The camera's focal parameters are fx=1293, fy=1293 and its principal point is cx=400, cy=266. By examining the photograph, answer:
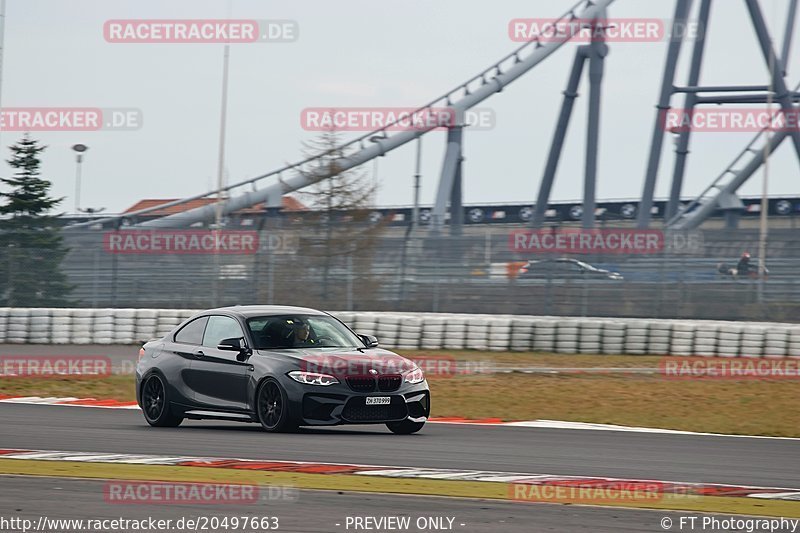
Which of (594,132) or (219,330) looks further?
(594,132)

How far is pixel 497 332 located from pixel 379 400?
12587 millimetres

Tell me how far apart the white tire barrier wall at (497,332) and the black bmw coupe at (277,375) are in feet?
37.2

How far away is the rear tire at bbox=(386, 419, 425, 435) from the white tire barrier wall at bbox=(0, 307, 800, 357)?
11660mm

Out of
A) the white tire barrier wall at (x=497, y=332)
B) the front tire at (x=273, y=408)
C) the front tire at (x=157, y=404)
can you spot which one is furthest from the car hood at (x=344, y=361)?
the white tire barrier wall at (x=497, y=332)

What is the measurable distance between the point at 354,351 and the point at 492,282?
15.1m

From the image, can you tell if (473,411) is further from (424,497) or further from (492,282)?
(492,282)

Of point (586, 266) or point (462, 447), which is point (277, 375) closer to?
point (462, 447)

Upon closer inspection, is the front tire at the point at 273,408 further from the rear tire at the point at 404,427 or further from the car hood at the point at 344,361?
the rear tire at the point at 404,427

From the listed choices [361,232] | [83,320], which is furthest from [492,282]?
[83,320]

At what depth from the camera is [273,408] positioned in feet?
38.0

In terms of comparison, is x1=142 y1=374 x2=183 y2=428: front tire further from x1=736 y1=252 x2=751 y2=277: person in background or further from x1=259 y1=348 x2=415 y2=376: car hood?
x1=736 y1=252 x2=751 y2=277: person in background

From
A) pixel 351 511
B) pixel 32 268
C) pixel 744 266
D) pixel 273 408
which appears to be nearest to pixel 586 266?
pixel 744 266

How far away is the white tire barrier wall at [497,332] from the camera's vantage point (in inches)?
882

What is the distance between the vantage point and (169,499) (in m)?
7.21
